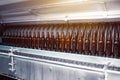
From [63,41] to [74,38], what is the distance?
0.52 feet

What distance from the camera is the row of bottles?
188cm

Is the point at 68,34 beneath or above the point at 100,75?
above

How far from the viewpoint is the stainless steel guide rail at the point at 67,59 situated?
5.46 feet

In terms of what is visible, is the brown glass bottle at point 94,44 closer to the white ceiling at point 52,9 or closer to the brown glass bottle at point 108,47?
the brown glass bottle at point 108,47

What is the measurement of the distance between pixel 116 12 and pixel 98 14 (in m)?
0.18

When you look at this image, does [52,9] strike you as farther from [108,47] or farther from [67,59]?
[108,47]

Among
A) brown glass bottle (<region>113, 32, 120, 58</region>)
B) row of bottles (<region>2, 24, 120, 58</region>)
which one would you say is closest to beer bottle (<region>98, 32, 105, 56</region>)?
row of bottles (<region>2, 24, 120, 58</region>)

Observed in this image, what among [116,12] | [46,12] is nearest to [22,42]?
[46,12]

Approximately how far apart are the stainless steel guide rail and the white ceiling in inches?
16.6

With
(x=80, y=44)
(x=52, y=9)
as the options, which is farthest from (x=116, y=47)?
(x=52, y=9)

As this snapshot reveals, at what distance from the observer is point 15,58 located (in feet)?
8.58

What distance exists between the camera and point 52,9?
2.14 meters

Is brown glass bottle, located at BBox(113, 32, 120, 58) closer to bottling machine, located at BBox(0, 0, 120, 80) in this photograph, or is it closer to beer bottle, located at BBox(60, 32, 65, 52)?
bottling machine, located at BBox(0, 0, 120, 80)

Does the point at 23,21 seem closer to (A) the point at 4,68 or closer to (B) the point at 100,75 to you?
(A) the point at 4,68
